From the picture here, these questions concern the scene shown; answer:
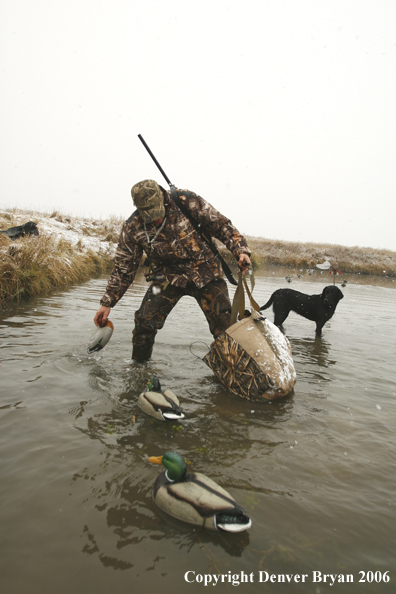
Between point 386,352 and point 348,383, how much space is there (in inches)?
80.5

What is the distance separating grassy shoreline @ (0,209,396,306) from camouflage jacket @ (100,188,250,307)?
4.03 meters

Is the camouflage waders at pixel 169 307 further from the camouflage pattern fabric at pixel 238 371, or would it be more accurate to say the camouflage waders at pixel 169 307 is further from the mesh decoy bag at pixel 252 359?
the camouflage pattern fabric at pixel 238 371

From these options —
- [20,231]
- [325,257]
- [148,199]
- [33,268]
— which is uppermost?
[325,257]

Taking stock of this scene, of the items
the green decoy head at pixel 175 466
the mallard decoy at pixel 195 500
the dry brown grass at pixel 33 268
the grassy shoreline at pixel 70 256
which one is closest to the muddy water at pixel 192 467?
the mallard decoy at pixel 195 500

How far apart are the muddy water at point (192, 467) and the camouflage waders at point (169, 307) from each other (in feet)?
1.15

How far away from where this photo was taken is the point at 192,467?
2.39m

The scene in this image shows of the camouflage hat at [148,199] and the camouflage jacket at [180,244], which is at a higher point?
the camouflage hat at [148,199]

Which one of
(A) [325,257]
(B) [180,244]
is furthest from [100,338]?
(A) [325,257]

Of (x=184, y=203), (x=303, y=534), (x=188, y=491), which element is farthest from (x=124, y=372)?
(x=303, y=534)

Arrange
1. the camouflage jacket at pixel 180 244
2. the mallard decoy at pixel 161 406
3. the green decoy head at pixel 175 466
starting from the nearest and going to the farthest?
1. the green decoy head at pixel 175 466
2. the mallard decoy at pixel 161 406
3. the camouflage jacket at pixel 180 244

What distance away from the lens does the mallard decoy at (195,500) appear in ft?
5.74

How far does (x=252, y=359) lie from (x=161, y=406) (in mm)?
1136

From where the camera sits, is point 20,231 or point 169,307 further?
point 20,231

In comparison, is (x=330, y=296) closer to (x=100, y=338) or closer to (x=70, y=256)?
(x=100, y=338)
